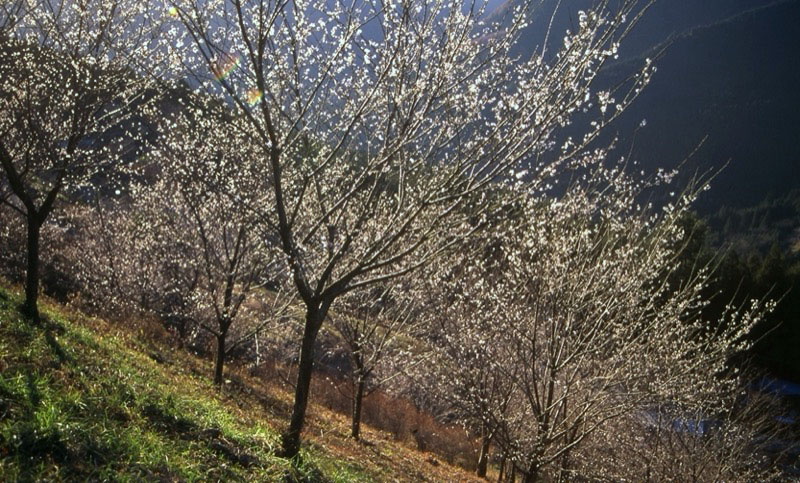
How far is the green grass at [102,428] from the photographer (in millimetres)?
3500

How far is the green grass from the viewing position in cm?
350

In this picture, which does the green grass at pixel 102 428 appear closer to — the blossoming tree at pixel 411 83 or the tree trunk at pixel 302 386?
the tree trunk at pixel 302 386

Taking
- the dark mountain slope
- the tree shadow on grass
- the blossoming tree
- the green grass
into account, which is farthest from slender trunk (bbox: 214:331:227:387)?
the dark mountain slope

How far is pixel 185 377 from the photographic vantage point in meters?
9.91

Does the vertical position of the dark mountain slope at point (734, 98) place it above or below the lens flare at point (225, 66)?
above

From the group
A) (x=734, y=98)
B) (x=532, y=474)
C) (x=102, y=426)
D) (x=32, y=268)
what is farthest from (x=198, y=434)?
(x=734, y=98)

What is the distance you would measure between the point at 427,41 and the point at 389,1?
0.64 meters

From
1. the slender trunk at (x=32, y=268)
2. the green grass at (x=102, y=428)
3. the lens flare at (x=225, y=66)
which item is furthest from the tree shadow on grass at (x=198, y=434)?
the slender trunk at (x=32, y=268)

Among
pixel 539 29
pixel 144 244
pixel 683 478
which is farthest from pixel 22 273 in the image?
pixel 683 478

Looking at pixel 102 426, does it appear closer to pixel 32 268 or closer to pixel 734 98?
pixel 32 268

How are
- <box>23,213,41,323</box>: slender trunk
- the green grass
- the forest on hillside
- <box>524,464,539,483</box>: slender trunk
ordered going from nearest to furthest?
1. the green grass
2. the forest on hillside
3. <box>524,464,539,483</box>: slender trunk
4. <box>23,213,41,323</box>: slender trunk

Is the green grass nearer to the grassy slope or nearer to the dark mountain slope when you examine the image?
the grassy slope

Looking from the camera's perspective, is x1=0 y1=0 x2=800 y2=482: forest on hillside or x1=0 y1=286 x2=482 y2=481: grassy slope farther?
x1=0 y1=0 x2=800 y2=482: forest on hillside

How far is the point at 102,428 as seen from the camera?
4.11 m
